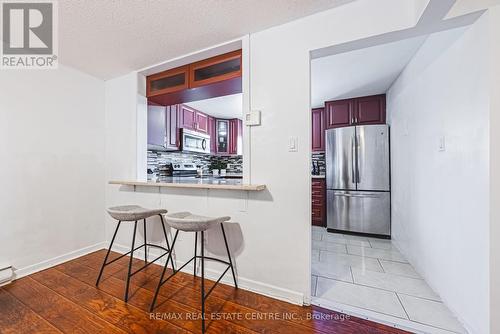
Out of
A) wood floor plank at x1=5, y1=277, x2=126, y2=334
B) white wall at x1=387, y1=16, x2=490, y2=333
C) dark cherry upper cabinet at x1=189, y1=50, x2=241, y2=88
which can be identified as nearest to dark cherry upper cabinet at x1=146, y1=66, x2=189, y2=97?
dark cherry upper cabinet at x1=189, y1=50, x2=241, y2=88

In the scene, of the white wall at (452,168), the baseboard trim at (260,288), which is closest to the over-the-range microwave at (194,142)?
the baseboard trim at (260,288)

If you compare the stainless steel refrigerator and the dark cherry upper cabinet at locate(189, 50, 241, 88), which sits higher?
the dark cherry upper cabinet at locate(189, 50, 241, 88)

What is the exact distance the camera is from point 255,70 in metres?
1.79

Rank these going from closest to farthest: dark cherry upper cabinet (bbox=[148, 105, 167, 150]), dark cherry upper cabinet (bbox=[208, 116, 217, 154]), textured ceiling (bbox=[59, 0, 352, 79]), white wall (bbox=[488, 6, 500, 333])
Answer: white wall (bbox=[488, 6, 500, 333]), textured ceiling (bbox=[59, 0, 352, 79]), dark cherry upper cabinet (bbox=[148, 105, 167, 150]), dark cherry upper cabinet (bbox=[208, 116, 217, 154])

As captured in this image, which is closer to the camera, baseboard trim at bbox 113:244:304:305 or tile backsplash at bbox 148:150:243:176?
baseboard trim at bbox 113:244:304:305

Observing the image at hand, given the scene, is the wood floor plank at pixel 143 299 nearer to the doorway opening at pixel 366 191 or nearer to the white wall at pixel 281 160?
the white wall at pixel 281 160

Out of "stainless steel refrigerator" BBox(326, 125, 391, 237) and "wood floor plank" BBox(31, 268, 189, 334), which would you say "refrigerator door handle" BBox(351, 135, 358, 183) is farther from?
"wood floor plank" BBox(31, 268, 189, 334)

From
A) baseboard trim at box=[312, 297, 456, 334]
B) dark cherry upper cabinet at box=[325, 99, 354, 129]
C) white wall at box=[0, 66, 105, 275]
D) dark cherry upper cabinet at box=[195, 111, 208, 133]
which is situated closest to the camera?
baseboard trim at box=[312, 297, 456, 334]

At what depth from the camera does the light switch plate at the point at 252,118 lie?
5.76 ft

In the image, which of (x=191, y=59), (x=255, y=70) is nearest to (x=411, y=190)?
(x=255, y=70)

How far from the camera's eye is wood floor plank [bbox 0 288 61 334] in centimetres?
134

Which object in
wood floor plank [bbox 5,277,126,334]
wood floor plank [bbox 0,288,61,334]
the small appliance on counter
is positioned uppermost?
the small appliance on counter

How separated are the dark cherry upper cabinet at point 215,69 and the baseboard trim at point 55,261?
229 cm

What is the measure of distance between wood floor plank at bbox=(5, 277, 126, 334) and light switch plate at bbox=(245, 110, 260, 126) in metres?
1.70
